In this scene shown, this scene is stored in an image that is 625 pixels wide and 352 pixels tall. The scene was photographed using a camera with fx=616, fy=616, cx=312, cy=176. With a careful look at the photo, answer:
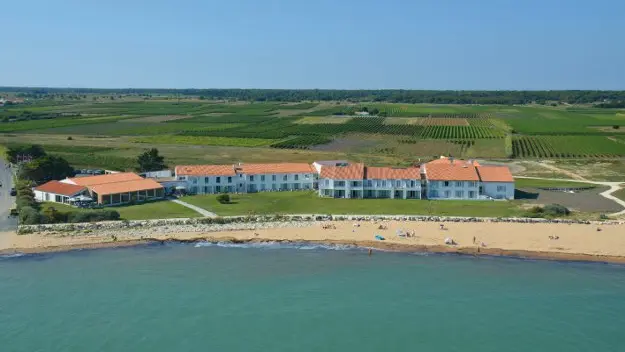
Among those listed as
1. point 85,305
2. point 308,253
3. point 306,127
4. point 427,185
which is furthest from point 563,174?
point 306,127

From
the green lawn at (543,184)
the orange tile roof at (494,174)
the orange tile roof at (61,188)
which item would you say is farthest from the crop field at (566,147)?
the orange tile roof at (61,188)

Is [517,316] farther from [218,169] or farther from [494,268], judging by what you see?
[218,169]

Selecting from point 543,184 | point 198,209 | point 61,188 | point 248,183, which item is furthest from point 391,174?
point 61,188

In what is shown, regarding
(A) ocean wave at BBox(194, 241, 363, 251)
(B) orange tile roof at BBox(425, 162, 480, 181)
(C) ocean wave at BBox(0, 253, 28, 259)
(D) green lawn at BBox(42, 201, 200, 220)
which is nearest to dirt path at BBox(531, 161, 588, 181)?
(B) orange tile roof at BBox(425, 162, 480, 181)

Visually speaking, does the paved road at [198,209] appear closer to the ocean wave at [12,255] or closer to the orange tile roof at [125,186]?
the orange tile roof at [125,186]

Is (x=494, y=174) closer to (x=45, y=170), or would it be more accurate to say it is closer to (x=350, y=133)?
(x=45, y=170)
